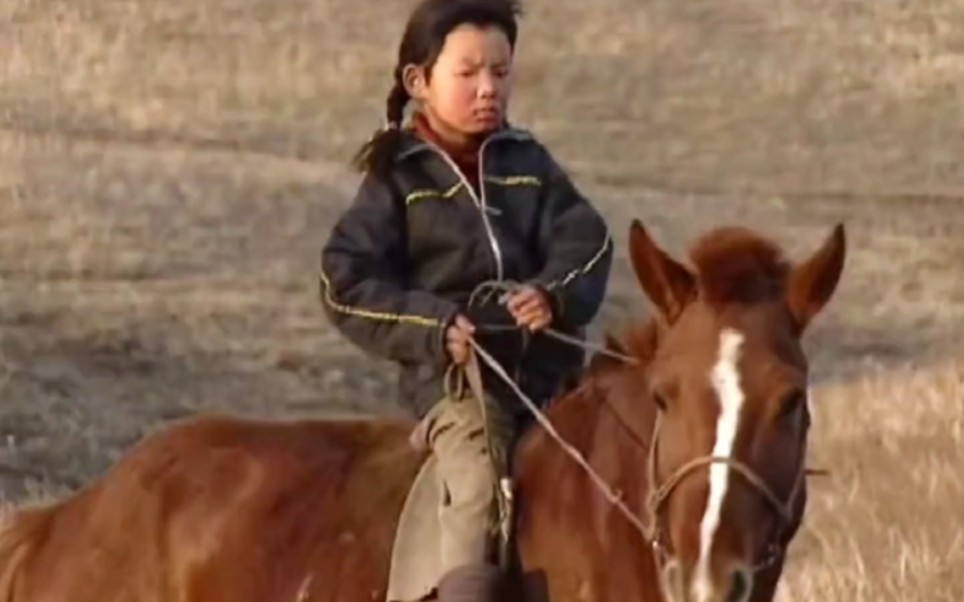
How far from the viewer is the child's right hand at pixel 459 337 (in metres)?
5.45

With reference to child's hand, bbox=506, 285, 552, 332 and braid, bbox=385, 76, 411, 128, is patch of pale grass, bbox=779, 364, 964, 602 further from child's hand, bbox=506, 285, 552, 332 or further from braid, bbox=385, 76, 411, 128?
child's hand, bbox=506, 285, 552, 332

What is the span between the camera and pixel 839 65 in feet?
110

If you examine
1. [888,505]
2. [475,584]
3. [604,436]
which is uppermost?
[604,436]

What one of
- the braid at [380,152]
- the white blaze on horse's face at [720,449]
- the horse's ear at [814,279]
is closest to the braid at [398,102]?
the braid at [380,152]

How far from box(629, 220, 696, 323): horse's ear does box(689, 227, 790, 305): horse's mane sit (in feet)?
0.11

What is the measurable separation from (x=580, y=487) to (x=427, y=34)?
50.2 inches

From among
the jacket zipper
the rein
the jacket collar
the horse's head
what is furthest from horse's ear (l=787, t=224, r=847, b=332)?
the jacket collar

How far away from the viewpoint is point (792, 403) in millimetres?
4605

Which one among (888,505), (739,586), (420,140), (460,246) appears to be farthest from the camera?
(888,505)

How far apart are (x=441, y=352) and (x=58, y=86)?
23.4m

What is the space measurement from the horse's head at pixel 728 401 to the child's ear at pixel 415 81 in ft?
4.05

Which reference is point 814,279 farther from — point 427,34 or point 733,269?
point 427,34

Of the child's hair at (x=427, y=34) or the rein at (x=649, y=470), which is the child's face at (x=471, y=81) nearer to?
the child's hair at (x=427, y=34)

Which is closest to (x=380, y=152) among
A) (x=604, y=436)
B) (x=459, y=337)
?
(x=459, y=337)
